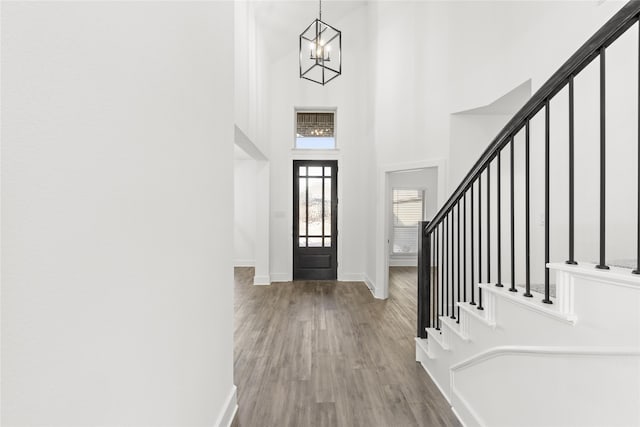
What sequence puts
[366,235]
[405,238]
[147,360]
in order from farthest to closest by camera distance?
[405,238]
[366,235]
[147,360]

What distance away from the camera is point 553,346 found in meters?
1.23

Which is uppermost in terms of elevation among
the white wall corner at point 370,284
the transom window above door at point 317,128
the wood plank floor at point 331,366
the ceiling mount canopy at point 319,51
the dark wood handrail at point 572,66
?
the ceiling mount canopy at point 319,51

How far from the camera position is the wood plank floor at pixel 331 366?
2.06 metres

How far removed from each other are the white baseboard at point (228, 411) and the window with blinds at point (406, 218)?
638cm

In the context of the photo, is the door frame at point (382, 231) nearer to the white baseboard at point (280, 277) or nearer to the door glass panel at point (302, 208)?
the door glass panel at point (302, 208)

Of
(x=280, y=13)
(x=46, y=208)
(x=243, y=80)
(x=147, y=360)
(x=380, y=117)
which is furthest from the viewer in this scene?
(x=380, y=117)

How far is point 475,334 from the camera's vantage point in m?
1.87

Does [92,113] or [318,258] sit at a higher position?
[92,113]

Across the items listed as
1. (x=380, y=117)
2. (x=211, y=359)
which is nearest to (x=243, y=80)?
(x=380, y=117)

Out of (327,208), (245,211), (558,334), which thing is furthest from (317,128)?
(558,334)

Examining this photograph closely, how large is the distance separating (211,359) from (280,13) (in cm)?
492

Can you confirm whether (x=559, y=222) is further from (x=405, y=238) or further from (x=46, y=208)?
(x=405, y=238)

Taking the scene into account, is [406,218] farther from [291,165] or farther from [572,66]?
[572,66]

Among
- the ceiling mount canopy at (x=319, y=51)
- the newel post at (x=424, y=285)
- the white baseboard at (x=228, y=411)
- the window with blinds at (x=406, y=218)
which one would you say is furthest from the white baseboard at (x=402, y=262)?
the white baseboard at (x=228, y=411)
